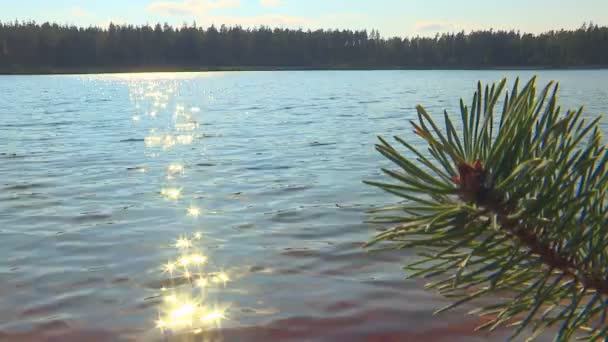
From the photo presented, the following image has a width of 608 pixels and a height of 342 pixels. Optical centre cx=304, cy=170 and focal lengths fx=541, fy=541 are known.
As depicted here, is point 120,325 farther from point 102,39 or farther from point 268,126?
point 102,39

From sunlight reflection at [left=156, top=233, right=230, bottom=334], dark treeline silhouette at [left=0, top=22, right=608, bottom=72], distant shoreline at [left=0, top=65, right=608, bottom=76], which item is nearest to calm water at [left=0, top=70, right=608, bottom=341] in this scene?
sunlight reflection at [left=156, top=233, right=230, bottom=334]

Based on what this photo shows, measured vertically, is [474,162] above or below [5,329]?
above

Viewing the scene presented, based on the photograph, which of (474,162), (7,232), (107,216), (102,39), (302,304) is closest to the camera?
(474,162)

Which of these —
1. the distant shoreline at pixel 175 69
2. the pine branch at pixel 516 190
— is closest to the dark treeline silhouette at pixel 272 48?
the distant shoreline at pixel 175 69

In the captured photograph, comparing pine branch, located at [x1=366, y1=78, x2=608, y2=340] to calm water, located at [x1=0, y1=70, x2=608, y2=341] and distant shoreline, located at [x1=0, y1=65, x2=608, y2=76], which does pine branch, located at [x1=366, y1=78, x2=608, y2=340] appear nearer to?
calm water, located at [x1=0, y1=70, x2=608, y2=341]

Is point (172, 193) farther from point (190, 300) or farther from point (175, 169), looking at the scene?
point (190, 300)

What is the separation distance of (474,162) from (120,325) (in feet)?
8.84

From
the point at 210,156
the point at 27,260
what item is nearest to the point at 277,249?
the point at 27,260

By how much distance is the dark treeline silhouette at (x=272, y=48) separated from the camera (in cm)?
11731

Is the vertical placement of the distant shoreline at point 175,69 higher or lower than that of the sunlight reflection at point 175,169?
higher

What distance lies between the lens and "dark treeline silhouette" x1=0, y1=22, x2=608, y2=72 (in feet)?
385

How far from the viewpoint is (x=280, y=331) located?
302 centimetres

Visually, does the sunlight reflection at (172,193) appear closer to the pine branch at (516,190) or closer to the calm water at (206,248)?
the calm water at (206,248)

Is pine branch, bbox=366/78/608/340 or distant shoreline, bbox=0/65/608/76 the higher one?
distant shoreline, bbox=0/65/608/76
